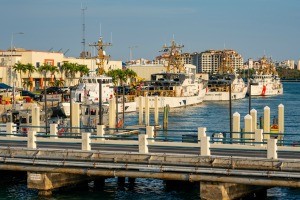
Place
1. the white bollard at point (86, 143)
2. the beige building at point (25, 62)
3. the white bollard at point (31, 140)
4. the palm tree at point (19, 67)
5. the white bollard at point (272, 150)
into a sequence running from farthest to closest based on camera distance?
the beige building at point (25, 62), the palm tree at point (19, 67), the white bollard at point (31, 140), the white bollard at point (86, 143), the white bollard at point (272, 150)

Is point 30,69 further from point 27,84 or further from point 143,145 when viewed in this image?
point 143,145

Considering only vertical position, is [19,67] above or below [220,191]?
above

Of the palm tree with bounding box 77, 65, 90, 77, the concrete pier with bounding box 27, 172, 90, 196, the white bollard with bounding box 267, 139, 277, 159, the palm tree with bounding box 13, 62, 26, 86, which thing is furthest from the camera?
the palm tree with bounding box 77, 65, 90, 77

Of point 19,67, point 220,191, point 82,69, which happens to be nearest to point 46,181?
point 220,191

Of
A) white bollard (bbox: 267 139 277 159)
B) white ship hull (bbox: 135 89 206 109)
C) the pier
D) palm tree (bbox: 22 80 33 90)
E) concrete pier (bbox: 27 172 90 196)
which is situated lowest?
concrete pier (bbox: 27 172 90 196)

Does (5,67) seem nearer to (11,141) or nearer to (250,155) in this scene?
(11,141)

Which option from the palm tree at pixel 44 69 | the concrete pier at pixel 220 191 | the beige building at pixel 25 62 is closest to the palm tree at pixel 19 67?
the beige building at pixel 25 62

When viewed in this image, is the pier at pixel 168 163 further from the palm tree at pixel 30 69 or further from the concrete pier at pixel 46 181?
the palm tree at pixel 30 69

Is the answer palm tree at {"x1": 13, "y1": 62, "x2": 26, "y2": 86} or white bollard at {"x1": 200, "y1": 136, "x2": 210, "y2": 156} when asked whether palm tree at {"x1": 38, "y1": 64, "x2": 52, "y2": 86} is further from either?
white bollard at {"x1": 200, "y1": 136, "x2": 210, "y2": 156}

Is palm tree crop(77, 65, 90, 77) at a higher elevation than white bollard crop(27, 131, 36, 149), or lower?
higher

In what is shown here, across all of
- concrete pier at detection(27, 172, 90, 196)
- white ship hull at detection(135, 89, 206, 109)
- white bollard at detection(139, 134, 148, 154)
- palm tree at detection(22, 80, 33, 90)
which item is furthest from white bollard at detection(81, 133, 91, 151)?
palm tree at detection(22, 80, 33, 90)

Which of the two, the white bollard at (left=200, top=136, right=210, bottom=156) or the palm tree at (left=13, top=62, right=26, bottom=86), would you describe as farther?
the palm tree at (left=13, top=62, right=26, bottom=86)

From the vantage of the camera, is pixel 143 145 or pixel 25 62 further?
pixel 25 62

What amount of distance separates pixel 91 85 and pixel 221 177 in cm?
7967
